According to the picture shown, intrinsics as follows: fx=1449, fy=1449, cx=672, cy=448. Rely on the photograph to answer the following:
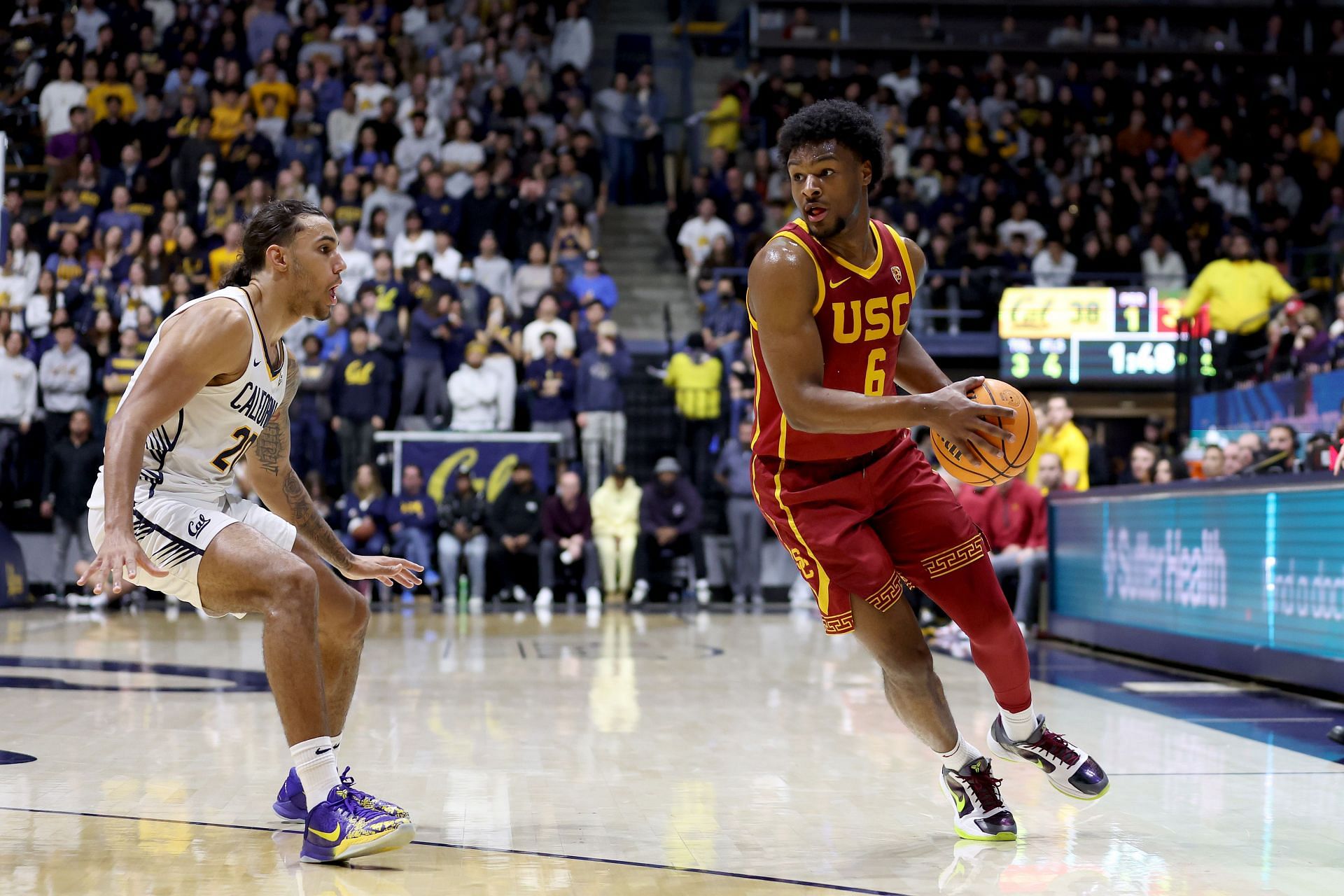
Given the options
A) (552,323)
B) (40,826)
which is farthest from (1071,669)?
(552,323)

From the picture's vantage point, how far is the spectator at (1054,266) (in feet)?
50.3

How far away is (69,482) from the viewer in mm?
12578

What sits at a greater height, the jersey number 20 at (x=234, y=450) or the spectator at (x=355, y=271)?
the spectator at (x=355, y=271)

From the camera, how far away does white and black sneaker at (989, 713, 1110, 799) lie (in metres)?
3.90

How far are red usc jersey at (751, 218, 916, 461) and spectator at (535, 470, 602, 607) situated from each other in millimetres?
9042

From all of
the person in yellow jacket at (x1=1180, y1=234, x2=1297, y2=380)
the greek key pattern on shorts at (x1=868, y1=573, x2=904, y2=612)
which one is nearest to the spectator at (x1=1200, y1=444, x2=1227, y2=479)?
the person in yellow jacket at (x1=1180, y1=234, x2=1297, y2=380)

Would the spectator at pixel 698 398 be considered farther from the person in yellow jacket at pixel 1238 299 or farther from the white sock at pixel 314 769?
the white sock at pixel 314 769

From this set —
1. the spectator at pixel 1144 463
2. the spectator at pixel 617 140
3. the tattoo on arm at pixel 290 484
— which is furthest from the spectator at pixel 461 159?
the tattoo on arm at pixel 290 484

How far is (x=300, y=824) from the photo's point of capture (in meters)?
4.01

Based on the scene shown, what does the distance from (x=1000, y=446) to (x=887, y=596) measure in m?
0.56

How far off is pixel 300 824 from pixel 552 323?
9.93m

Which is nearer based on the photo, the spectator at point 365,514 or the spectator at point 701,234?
the spectator at point 365,514

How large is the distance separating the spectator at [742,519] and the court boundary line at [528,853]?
9.46 metres

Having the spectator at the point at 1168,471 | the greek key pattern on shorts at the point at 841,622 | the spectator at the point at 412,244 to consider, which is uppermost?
the spectator at the point at 412,244
